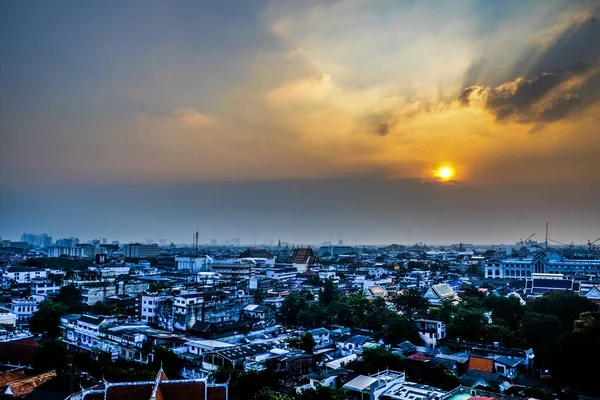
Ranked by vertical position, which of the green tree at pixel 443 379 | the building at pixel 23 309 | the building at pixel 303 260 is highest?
the building at pixel 303 260

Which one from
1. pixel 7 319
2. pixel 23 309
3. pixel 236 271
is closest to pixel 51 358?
pixel 7 319

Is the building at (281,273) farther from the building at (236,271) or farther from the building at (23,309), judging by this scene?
the building at (23,309)

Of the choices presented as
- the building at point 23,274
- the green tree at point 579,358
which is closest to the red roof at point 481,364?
the green tree at point 579,358

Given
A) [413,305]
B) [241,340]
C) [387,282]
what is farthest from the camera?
[387,282]

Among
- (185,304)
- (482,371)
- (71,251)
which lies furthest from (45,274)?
(71,251)

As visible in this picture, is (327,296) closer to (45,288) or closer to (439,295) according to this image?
(439,295)

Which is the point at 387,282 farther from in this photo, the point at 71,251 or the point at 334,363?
the point at 71,251
